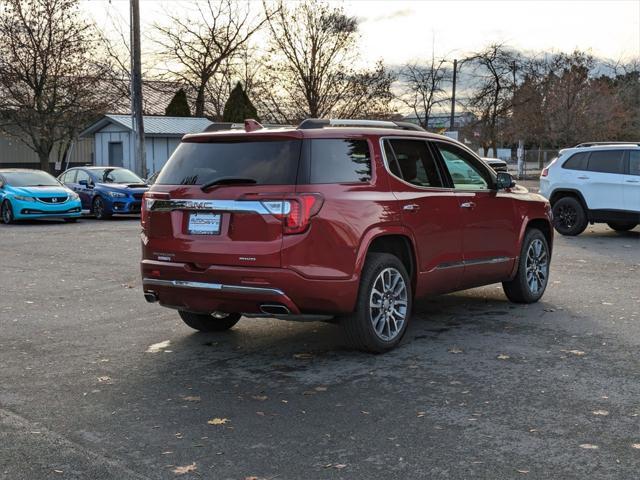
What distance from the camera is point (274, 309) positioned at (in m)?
6.38

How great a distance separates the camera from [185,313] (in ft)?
25.3

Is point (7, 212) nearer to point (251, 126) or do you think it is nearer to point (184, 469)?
point (251, 126)

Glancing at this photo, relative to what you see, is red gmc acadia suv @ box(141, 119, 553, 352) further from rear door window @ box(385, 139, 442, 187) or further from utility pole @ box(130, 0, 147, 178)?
utility pole @ box(130, 0, 147, 178)

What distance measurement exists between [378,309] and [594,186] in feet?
36.8

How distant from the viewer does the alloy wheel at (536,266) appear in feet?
30.2

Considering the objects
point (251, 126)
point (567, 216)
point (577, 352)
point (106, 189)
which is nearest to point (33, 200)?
point (106, 189)

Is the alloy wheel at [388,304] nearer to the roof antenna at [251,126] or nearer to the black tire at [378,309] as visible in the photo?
the black tire at [378,309]

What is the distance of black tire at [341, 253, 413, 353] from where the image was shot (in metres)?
6.67

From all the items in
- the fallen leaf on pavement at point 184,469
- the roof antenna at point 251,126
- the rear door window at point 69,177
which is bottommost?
the fallen leaf on pavement at point 184,469

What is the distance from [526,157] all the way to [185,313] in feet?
151

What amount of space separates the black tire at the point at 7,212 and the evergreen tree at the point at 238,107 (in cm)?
2067

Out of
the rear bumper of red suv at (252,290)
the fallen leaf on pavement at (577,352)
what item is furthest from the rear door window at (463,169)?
the rear bumper of red suv at (252,290)

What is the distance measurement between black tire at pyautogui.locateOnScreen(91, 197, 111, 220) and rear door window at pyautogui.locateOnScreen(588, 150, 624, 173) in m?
12.8

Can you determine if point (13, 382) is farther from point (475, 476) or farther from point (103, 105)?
point (103, 105)
